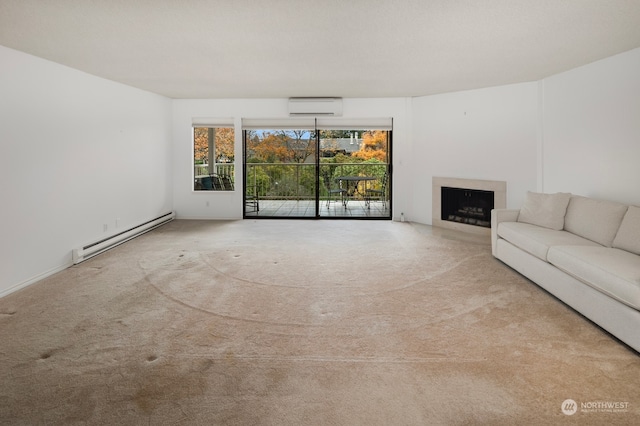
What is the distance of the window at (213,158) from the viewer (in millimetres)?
7504

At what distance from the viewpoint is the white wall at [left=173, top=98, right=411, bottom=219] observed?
718 centimetres

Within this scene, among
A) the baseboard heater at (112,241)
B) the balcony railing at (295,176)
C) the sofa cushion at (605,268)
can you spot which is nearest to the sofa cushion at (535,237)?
the sofa cushion at (605,268)

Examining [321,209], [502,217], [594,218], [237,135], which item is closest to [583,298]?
[594,218]

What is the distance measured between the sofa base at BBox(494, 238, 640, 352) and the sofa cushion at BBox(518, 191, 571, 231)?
51 cm

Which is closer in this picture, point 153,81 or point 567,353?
point 567,353

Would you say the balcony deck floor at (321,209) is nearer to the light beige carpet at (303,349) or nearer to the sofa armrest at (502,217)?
the sofa armrest at (502,217)

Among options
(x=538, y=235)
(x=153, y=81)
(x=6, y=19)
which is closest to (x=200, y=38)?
(x=6, y=19)

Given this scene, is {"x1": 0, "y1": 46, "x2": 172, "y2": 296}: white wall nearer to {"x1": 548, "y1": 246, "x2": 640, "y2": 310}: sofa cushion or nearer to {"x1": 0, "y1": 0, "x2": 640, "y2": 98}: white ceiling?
{"x1": 0, "y1": 0, "x2": 640, "y2": 98}: white ceiling

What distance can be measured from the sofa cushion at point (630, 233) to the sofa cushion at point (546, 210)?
2.41 ft

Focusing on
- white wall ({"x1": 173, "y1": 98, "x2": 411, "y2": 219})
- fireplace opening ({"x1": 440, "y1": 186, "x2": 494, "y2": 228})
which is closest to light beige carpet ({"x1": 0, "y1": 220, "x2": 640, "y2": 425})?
fireplace opening ({"x1": 440, "y1": 186, "x2": 494, "y2": 228})

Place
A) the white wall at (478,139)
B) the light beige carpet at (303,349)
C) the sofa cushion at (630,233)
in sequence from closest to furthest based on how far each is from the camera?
the light beige carpet at (303,349) → the sofa cushion at (630,233) → the white wall at (478,139)

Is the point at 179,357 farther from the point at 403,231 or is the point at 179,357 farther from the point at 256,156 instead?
the point at 256,156

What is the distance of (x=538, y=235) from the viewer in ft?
12.2

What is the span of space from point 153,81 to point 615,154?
5.97m
